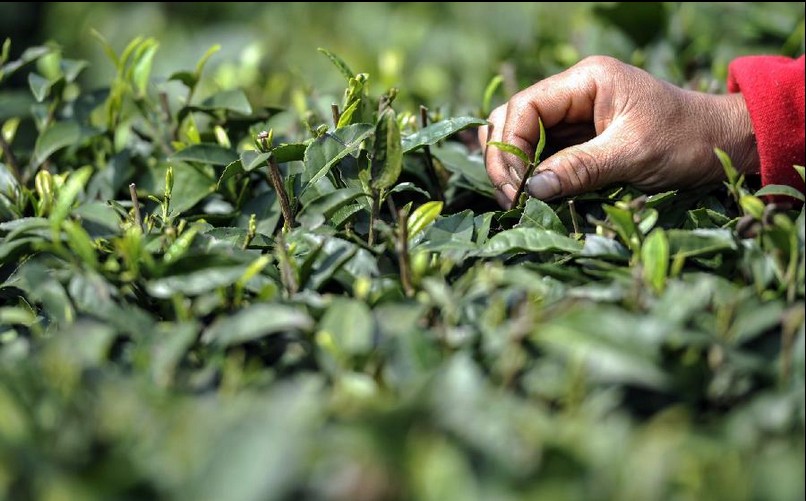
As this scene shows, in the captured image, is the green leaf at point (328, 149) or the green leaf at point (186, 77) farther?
the green leaf at point (186, 77)

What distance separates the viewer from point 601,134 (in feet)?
5.51

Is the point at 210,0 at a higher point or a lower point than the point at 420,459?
lower

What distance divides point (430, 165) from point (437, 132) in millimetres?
139

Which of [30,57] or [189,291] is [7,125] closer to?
[30,57]

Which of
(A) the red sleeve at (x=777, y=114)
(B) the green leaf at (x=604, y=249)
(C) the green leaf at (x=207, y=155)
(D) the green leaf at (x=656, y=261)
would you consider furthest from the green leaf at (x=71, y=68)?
(A) the red sleeve at (x=777, y=114)

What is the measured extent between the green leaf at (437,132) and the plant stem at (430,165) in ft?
0.23

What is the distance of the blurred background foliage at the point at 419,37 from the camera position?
233cm

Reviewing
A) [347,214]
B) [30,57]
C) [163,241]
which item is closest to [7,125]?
[30,57]

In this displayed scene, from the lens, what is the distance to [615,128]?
1686 mm

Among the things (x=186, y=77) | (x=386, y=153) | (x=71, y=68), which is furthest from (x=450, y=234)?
(x=71, y=68)

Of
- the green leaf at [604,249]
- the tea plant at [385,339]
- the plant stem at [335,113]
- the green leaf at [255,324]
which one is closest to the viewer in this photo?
the tea plant at [385,339]

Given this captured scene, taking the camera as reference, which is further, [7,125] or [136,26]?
[136,26]

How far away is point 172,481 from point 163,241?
0.57 m

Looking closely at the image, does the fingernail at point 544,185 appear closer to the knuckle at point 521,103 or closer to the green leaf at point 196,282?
the knuckle at point 521,103
